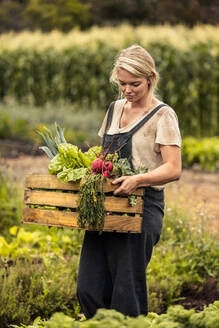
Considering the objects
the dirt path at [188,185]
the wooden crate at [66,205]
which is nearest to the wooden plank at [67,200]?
the wooden crate at [66,205]

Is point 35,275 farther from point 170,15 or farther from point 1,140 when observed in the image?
point 170,15

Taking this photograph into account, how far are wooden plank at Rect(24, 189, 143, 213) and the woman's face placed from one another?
0.62 metres

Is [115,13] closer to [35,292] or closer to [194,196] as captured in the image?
[194,196]

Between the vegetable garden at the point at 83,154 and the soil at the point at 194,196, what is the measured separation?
2 cm

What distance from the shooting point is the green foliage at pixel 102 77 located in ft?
36.7

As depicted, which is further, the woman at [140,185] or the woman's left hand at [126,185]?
the woman at [140,185]

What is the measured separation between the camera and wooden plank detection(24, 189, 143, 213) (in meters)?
2.68

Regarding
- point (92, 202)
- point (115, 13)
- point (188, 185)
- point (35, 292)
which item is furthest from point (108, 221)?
point (115, 13)

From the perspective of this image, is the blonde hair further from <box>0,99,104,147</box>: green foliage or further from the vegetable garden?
<box>0,99,104,147</box>: green foliage

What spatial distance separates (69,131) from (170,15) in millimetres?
13460

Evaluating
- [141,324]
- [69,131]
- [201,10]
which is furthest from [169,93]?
[201,10]

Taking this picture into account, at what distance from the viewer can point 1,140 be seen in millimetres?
10188

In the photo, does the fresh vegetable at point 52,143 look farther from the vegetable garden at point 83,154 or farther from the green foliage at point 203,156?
the green foliage at point 203,156

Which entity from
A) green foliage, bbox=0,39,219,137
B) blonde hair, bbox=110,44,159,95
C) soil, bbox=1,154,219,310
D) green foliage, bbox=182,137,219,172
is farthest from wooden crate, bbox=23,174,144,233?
→ green foliage, bbox=0,39,219,137
